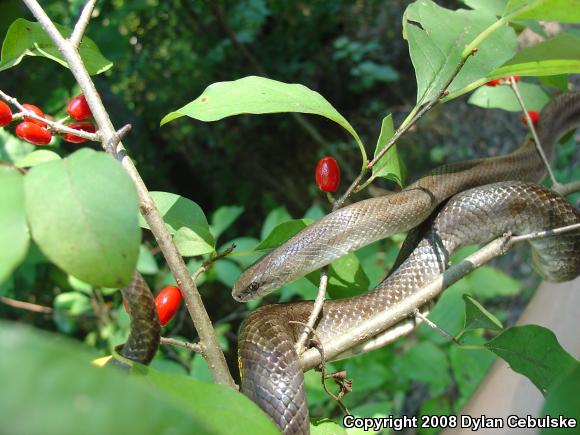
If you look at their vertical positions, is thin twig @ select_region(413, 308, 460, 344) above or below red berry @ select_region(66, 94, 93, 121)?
below

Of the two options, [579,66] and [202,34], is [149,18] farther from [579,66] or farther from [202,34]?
[579,66]

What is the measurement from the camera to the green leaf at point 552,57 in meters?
0.84

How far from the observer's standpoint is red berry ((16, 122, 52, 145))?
98 cm

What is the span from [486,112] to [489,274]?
10.3ft

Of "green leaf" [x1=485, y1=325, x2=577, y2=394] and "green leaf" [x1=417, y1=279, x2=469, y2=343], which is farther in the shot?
"green leaf" [x1=417, y1=279, x2=469, y2=343]

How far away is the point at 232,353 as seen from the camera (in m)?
3.73

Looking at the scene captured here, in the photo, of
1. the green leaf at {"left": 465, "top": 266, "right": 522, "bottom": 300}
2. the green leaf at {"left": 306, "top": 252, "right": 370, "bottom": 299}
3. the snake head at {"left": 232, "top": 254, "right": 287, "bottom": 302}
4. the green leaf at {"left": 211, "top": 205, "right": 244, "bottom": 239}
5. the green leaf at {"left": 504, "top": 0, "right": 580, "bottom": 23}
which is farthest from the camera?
the green leaf at {"left": 465, "top": 266, "right": 522, "bottom": 300}

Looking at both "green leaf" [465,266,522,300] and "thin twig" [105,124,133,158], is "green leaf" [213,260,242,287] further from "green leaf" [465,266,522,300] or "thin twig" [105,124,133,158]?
"thin twig" [105,124,133,158]

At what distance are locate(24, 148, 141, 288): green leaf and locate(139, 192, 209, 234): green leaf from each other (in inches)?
19.8

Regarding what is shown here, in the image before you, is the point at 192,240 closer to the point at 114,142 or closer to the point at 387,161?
the point at 114,142

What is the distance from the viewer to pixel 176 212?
3.44ft

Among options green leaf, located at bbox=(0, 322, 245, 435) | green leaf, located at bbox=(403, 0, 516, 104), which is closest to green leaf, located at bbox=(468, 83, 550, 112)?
green leaf, located at bbox=(403, 0, 516, 104)

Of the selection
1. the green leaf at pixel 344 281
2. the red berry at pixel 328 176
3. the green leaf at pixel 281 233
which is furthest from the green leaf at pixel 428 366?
the red berry at pixel 328 176

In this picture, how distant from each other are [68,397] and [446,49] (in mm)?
980
